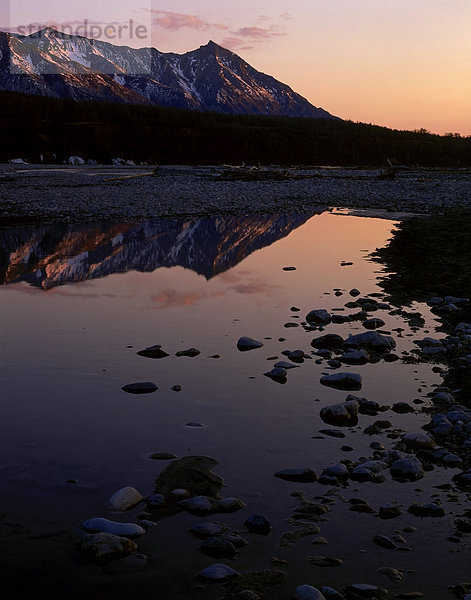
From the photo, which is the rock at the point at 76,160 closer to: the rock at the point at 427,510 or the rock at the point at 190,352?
the rock at the point at 190,352

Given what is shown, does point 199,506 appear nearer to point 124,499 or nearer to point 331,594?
point 124,499

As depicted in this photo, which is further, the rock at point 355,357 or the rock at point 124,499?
the rock at point 355,357

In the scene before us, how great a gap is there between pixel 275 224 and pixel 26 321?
15.7m

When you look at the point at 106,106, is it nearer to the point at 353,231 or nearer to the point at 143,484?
the point at 353,231

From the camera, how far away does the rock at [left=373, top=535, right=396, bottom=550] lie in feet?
12.6

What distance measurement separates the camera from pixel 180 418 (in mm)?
5820

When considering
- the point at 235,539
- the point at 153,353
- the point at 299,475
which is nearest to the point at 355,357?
the point at 153,353

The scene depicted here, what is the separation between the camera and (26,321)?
9.33 meters

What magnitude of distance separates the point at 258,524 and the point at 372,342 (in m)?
4.33

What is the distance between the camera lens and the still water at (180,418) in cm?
370

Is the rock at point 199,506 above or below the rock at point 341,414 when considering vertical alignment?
below

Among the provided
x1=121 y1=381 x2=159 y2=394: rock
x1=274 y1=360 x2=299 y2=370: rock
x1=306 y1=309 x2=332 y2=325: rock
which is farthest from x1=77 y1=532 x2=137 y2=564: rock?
x1=306 y1=309 x2=332 y2=325: rock

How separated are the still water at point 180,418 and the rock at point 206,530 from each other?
0.07m

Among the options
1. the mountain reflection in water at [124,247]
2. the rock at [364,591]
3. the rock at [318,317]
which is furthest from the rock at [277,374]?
the mountain reflection in water at [124,247]
